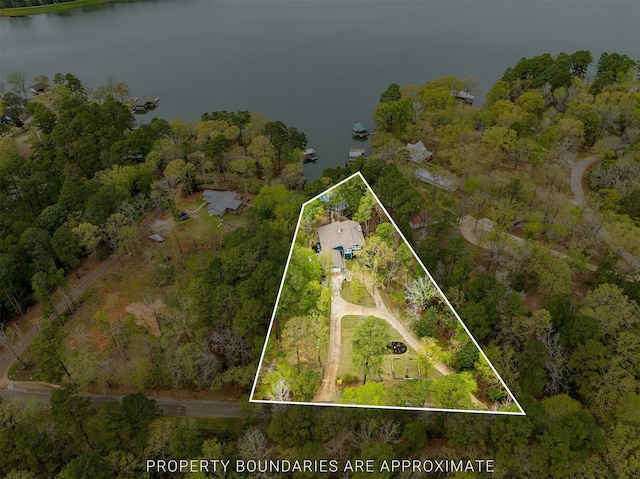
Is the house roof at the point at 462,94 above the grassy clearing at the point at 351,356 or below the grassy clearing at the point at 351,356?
below

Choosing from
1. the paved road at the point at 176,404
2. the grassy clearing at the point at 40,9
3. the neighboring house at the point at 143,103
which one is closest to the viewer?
the paved road at the point at 176,404

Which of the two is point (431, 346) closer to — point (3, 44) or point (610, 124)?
point (610, 124)

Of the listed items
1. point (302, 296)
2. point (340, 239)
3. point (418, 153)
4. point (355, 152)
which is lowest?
point (355, 152)

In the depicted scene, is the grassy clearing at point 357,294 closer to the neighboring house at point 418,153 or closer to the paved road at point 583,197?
the paved road at point 583,197

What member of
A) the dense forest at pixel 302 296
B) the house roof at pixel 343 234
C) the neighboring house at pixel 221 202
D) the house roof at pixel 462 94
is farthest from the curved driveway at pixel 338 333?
the house roof at pixel 462 94

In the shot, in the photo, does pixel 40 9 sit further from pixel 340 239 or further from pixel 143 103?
pixel 340 239

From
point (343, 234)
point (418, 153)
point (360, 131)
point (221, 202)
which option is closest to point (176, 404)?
point (343, 234)
